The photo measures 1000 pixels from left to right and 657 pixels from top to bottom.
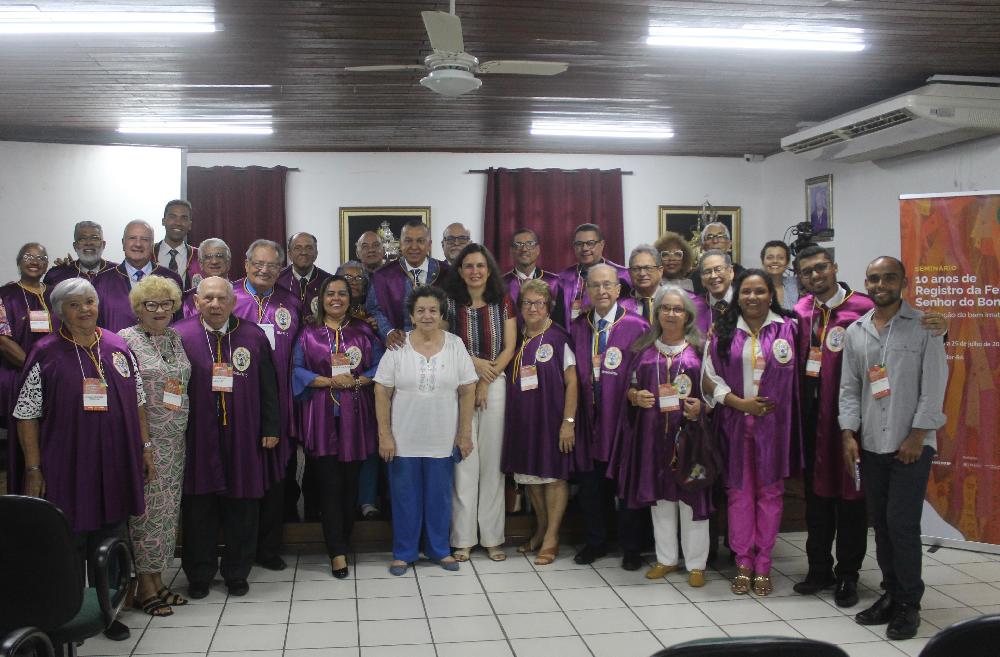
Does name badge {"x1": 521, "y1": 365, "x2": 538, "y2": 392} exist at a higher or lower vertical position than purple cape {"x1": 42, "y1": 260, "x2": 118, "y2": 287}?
lower

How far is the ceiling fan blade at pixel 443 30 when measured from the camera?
359 cm

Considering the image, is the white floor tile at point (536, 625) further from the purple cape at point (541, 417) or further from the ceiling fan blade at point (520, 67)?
the ceiling fan blade at point (520, 67)

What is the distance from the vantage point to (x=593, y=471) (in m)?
4.73

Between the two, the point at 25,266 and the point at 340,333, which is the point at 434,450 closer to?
the point at 340,333

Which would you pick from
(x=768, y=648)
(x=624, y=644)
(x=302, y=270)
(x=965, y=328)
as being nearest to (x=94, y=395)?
(x=302, y=270)

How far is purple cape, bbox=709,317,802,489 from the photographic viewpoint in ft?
13.4

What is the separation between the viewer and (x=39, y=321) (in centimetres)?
482

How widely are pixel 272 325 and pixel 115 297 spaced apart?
1175 mm

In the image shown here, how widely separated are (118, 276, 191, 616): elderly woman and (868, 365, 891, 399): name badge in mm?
3180

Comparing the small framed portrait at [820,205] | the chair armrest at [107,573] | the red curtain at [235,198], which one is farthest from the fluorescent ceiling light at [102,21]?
the small framed portrait at [820,205]

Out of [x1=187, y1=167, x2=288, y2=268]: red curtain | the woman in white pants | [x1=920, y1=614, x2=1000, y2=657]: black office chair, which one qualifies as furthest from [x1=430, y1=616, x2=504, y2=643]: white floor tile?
[x1=187, y1=167, x2=288, y2=268]: red curtain

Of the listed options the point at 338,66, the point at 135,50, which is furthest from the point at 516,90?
the point at 135,50

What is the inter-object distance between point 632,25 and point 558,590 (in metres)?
3.17

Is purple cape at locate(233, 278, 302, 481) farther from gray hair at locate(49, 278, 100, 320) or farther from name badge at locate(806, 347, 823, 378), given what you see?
name badge at locate(806, 347, 823, 378)
